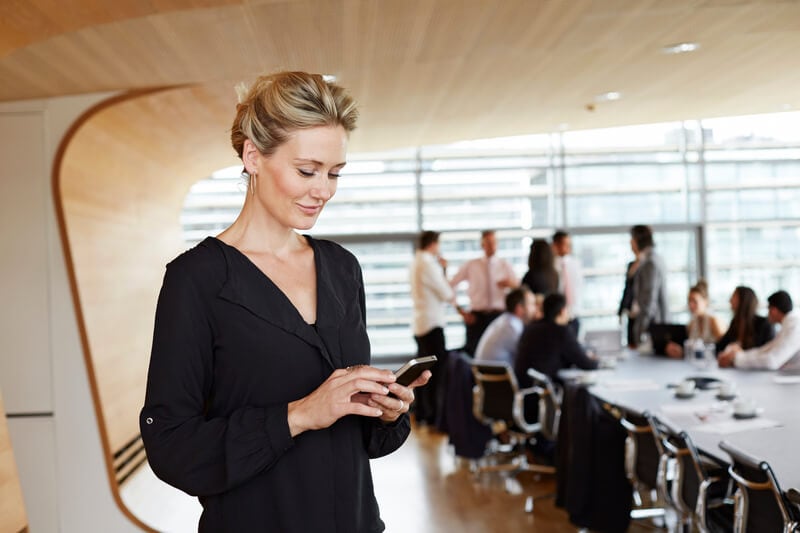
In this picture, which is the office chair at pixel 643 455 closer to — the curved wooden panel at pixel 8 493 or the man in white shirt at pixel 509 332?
the man in white shirt at pixel 509 332

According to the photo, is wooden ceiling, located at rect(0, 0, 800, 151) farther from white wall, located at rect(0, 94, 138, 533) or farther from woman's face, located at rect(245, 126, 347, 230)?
woman's face, located at rect(245, 126, 347, 230)

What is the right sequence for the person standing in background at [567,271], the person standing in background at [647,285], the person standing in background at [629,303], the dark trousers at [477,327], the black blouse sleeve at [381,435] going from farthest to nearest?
the dark trousers at [477,327] < the person standing in background at [567,271] < the person standing in background at [629,303] < the person standing in background at [647,285] < the black blouse sleeve at [381,435]

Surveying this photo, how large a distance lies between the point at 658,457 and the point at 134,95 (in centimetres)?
319

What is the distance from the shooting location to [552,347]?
661 cm

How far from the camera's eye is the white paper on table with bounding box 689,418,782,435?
4137mm

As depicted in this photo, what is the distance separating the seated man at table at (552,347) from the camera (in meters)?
6.59

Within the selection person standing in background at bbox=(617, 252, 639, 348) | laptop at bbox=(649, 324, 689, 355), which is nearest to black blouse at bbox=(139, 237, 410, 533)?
laptop at bbox=(649, 324, 689, 355)

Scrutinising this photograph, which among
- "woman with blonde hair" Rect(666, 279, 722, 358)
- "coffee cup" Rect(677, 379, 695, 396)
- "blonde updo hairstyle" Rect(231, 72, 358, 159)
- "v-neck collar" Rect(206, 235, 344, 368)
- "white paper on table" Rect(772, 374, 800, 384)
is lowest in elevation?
"white paper on table" Rect(772, 374, 800, 384)

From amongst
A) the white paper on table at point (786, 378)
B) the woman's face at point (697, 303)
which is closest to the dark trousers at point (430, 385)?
the woman's face at point (697, 303)

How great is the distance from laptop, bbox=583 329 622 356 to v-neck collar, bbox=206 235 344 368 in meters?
5.96

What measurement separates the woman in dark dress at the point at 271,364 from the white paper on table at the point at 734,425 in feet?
9.32

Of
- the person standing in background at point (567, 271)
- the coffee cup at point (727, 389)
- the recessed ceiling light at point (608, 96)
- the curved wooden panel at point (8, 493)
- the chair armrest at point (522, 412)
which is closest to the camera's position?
the curved wooden panel at point (8, 493)

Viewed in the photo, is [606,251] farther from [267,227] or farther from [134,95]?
[267,227]

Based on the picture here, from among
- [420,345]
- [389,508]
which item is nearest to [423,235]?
[420,345]
